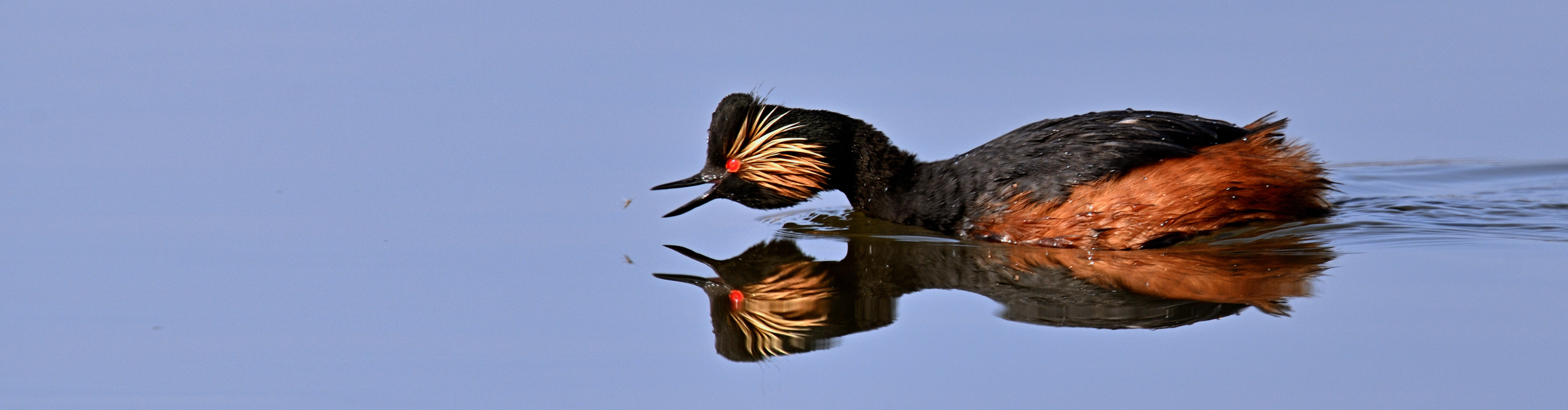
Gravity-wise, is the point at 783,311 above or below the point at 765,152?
below

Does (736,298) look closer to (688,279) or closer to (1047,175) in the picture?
(688,279)

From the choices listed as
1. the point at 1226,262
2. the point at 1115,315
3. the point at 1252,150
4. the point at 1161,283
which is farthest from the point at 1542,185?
the point at 1115,315

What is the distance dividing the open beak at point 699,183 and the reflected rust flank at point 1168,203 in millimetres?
1517

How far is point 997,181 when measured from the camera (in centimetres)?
746

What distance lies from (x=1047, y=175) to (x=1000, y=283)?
1.04 metres

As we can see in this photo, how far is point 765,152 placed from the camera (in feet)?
25.7

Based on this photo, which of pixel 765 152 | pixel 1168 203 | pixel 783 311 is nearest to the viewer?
pixel 783 311

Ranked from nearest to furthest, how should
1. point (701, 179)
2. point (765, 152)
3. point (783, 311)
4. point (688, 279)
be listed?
1. point (783, 311)
2. point (688, 279)
3. point (765, 152)
4. point (701, 179)

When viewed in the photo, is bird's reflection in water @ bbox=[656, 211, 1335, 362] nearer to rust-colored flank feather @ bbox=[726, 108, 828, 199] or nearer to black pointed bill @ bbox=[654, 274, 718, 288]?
black pointed bill @ bbox=[654, 274, 718, 288]

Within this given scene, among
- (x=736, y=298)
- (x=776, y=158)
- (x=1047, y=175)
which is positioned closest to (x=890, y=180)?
(x=776, y=158)

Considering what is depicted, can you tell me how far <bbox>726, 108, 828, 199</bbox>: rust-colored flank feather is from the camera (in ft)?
25.5

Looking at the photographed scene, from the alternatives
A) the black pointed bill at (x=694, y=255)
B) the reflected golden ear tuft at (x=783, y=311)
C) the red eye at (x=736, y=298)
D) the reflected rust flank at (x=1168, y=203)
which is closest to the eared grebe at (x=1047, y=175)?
the reflected rust flank at (x=1168, y=203)

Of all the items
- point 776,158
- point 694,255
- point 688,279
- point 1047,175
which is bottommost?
point 688,279

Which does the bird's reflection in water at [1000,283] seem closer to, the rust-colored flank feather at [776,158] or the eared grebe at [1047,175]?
the eared grebe at [1047,175]
